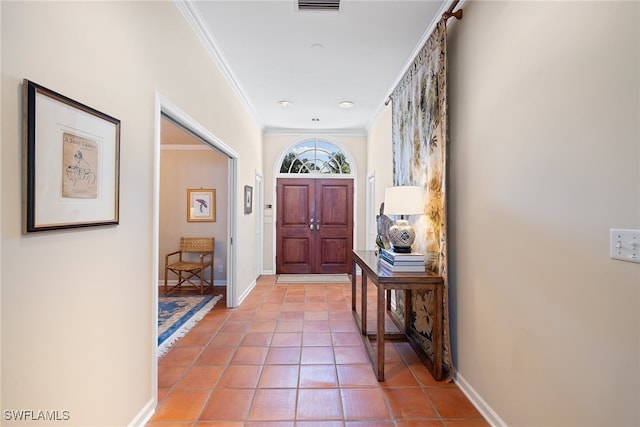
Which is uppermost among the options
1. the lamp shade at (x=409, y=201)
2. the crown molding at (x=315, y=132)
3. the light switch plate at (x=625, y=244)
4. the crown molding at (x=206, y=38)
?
the crown molding at (x=315, y=132)

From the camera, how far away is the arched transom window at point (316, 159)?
5555 millimetres

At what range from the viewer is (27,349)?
1.01 meters

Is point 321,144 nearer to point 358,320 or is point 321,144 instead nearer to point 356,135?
point 356,135

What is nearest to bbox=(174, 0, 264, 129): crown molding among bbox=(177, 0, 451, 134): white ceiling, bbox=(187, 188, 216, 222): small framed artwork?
bbox=(177, 0, 451, 134): white ceiling

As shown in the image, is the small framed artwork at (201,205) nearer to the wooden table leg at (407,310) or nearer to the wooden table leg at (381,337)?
the wooden table leg at (407,310)

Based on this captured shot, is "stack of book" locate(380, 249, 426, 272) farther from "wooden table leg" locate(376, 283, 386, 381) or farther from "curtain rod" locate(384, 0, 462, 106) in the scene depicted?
"curtain rod" locate(384, 0, 462, 106)

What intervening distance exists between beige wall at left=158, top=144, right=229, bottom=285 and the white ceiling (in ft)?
4.59

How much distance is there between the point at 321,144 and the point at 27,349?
507 cm

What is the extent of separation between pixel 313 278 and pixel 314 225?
100 cm

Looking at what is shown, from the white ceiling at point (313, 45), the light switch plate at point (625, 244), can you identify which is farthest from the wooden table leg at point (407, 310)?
the white ceiling at point (313, 45)

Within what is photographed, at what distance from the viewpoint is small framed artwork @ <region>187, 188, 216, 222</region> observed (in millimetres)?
4859

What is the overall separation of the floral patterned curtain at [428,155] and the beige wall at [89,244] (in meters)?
1.89

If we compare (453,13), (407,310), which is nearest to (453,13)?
(453,13)

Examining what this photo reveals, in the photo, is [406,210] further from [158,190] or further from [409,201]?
[158,190]
